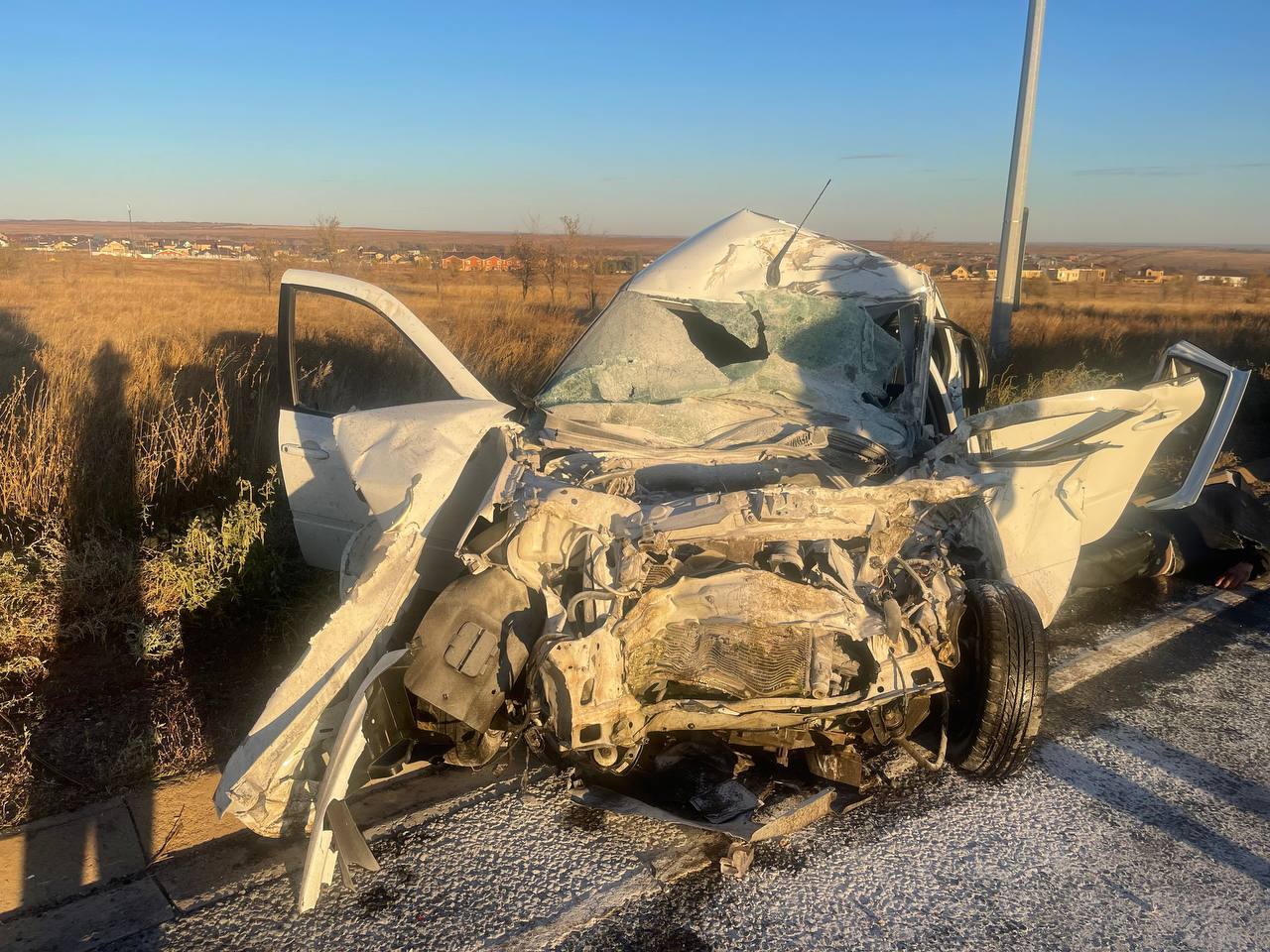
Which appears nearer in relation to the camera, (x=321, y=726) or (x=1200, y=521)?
(x=321, y=726)

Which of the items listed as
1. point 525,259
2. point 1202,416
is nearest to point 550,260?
point 525,259

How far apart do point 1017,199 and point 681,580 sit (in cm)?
937

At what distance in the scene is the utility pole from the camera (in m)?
10.1

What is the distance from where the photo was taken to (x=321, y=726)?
2.79 meters

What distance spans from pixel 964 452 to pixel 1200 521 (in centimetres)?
310

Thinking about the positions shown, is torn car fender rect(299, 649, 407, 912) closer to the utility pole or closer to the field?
the field

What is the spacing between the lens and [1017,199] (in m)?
10.4

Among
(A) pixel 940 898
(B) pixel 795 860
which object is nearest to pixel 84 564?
(B) pixel 795 860

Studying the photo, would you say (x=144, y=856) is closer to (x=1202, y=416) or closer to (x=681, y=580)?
(x=681, y=580)

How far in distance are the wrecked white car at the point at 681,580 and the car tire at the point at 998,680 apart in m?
0.01

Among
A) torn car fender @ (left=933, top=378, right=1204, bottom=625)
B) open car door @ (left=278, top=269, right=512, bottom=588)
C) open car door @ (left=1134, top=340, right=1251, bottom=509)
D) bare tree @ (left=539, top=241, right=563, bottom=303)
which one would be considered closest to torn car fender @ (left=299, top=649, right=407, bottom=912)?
open car door @ (left=278, top=269, right=512, bottom=588)

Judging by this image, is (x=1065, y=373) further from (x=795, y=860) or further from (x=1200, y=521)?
(x=795, y=860)

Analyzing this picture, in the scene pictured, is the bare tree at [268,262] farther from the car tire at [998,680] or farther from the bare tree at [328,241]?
the car tire at [998,680]

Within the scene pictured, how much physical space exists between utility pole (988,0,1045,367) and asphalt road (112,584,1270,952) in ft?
25.6
